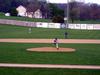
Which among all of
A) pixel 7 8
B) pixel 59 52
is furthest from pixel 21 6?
pixel 59 52

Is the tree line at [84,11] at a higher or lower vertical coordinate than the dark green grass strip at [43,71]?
lower

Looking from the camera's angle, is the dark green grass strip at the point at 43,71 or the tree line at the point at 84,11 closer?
the dark green grass strip at the point at 43,71

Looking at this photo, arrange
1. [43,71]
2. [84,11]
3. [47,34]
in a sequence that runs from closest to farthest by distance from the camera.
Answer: [43,71]
[47,34]
[84,11]

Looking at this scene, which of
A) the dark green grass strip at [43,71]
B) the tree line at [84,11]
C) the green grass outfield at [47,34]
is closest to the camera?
the dark green grass strip at [43,71]

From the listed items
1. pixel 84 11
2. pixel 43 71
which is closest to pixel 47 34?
pixel 43 71

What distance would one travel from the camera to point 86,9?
126 m

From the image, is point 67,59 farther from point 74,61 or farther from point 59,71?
point 59,71

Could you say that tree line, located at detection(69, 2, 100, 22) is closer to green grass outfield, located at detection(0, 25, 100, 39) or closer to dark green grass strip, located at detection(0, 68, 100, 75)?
green grass outfield, located at detection(0, 25, 100, 39)

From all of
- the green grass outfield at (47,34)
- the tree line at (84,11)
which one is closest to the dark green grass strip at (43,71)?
the green grass outfield at (47,34)

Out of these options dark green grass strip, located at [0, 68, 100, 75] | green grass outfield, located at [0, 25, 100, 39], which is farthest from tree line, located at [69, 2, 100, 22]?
dark green grass strip, located at [0, 68, 100, 75]

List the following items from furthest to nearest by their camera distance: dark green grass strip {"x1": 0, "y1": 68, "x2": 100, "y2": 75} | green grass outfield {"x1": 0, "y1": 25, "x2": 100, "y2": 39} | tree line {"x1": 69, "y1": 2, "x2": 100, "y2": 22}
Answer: tree line {"x1": 69, "y1": 2, "x2": 100, "y2": 22}
green grass outfield {"x1": 0, "y1": 25, "x2": 100, "y2": 39}
dark green grass strip {"x1": 0, "y1": 68, "x2": 100, "y2": 75}

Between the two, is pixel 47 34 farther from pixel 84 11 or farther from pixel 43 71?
pixel 84 11

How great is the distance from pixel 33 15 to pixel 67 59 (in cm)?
8952

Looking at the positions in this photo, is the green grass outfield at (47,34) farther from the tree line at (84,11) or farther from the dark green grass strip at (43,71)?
the tree line at (84,11)
